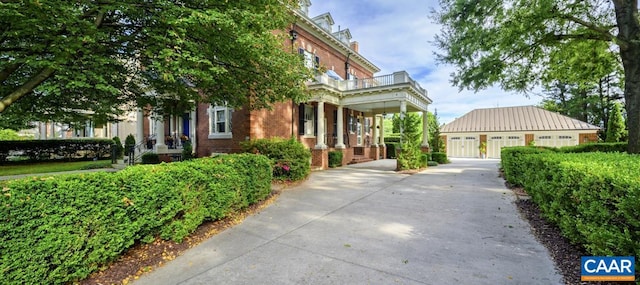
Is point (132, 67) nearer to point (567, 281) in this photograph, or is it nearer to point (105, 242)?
point (105, 242)

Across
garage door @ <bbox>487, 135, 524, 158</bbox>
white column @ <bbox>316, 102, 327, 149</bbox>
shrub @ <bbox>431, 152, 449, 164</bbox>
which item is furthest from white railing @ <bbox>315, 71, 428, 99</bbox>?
garage door @ <bbox>487, 135, 524, 158</bbox>

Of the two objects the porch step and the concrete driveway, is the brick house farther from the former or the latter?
the concrete driveway

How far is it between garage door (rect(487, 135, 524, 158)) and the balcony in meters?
15.4

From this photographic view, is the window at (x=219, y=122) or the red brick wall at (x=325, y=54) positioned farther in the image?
the red brick wall at (x=325, y=54)

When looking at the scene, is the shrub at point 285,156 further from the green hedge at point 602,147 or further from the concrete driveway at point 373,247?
the green hedge at point 602,147

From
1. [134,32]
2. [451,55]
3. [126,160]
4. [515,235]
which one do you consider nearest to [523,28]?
[451,55]

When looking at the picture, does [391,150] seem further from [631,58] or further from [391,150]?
[631,58]

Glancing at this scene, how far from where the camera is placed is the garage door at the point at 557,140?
2456 cm

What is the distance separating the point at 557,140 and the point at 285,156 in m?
28.2

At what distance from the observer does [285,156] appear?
32.4 feet

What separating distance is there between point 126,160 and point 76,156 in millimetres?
6278


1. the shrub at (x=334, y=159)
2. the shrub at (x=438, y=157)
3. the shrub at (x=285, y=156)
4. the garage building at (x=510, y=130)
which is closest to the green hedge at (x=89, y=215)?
the shrub at (x=285, y=156)

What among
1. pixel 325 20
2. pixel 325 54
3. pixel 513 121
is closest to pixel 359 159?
pixel 325 54

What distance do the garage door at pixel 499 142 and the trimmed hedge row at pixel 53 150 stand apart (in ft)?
111
